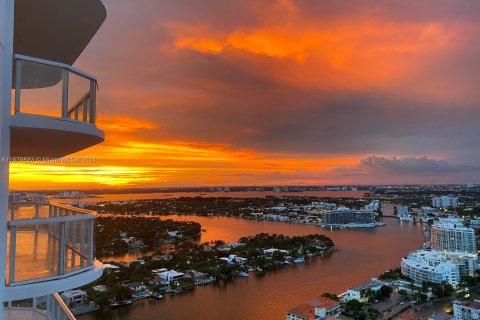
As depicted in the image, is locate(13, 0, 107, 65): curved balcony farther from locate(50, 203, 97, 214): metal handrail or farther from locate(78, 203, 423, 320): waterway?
locate(78, 203, 423, 320): waterway

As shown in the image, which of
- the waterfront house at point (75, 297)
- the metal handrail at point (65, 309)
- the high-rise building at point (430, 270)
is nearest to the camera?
the metal handrail at point (65, 309)

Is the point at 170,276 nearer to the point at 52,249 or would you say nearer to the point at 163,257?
the point at 163,257

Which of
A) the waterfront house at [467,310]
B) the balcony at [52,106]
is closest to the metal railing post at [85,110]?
the balcony at [52,106]

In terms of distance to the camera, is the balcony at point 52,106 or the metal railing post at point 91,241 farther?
the metal railing post at point 91,241

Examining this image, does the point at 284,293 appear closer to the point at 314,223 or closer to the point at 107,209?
the point at 314,223

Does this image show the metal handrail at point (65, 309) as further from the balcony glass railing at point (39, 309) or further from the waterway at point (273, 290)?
the waterway at point (273, 290)

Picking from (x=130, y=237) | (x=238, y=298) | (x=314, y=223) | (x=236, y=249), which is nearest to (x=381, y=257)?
(x=236, y=249)

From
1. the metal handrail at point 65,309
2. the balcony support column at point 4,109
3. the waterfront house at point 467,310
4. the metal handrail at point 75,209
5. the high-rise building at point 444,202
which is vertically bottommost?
the waterfront house at point 467,310

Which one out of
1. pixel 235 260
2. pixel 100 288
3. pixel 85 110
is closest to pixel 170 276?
pixel 100 288
